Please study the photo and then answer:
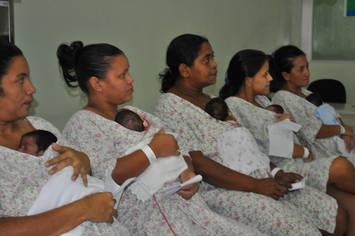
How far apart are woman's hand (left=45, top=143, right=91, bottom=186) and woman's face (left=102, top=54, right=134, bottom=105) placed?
0.43 meters

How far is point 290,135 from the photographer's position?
2537 millimetres

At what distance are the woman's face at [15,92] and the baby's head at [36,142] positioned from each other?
0.28ft

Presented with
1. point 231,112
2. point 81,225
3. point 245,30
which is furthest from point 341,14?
point 81,225

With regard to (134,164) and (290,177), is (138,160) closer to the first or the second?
(134,164)

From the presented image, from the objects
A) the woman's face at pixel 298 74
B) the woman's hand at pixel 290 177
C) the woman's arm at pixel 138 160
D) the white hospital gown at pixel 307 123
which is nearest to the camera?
the woman's arm at pixel 138 160

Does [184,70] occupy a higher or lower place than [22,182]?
higher

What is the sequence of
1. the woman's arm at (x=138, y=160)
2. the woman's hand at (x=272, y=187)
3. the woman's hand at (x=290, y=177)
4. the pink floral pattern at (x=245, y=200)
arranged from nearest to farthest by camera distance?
the woman's arm at (x=138, y=160) < the pink floral pattern at (x=245, y=200) < the woman's hand at (x=272, y=187) < the woman's hand at (x=290, y=177)

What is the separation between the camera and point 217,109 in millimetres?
2348

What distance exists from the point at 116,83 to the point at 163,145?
383 mm

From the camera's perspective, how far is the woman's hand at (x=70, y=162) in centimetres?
146

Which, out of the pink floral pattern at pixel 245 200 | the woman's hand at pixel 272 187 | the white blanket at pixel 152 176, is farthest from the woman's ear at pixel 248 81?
the white blanket at pixel 152 176

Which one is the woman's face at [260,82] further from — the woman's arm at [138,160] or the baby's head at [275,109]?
the woman's arm at [138,160]

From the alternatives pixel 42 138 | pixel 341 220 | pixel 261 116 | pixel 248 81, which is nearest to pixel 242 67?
pixel 248 81

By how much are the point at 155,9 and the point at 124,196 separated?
1761 mm
